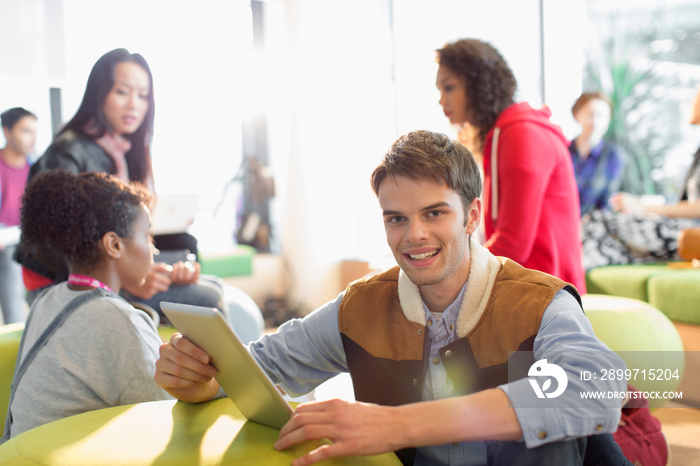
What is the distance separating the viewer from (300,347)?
1535mm

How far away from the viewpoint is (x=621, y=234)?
13.8 feet

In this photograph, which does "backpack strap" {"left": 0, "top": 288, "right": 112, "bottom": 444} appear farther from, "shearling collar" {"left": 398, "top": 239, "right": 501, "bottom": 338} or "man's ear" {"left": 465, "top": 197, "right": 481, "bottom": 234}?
"man's ear" {"left": 465, "top": 197, "right": 481, "bottom": 234}

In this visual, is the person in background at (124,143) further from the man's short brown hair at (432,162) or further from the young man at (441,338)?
the man's short brown hair at (432,162)

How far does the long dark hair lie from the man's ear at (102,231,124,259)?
3.50ft

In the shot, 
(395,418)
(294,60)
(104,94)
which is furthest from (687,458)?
(294,60)

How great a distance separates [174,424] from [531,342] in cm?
72

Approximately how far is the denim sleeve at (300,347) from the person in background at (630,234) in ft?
9.66

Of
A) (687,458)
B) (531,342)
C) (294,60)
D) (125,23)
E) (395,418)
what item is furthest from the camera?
(294,60)

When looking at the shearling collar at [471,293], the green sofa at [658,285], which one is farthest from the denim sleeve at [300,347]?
the green sofa at [658,285]

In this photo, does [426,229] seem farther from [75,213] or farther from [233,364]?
[75,213]

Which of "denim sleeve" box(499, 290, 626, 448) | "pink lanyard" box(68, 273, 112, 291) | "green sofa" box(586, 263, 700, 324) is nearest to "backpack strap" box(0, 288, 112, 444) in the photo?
"pink lanyard" box(68, 273, 112, 291)

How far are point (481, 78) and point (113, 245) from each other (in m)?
1.55

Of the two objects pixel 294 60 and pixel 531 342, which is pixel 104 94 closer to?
pixel 531 342

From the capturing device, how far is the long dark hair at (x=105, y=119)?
2.80 metres
